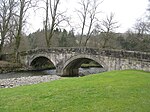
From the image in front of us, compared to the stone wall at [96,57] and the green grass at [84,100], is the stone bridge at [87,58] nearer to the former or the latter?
the stone wall at [96,57]

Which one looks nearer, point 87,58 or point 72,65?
point 87,58

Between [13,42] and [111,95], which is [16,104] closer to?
[111,95]

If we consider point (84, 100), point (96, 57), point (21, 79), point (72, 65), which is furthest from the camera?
point (72, 65)

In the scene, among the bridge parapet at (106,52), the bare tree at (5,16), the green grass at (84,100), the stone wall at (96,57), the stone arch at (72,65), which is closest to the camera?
the green grass at (84,100)

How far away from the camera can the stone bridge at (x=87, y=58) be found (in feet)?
57.2

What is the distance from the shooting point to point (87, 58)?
23391mm

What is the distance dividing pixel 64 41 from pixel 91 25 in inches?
633

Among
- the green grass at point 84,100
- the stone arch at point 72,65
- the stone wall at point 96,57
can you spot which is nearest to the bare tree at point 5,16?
the stone wall at point 96,57

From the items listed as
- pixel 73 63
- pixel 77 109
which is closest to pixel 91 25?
pixel 73 63

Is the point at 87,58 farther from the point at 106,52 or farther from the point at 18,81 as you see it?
the point at 18,81

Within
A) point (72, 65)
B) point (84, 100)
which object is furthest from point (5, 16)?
point (84, 100)

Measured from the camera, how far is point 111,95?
341 inches

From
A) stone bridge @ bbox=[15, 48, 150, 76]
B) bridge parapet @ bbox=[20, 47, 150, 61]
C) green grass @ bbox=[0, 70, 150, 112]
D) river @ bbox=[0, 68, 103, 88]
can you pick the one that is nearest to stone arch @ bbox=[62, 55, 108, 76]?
stone bridge @ bbox=[15, 48, 150, 76]

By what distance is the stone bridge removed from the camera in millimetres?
17438
